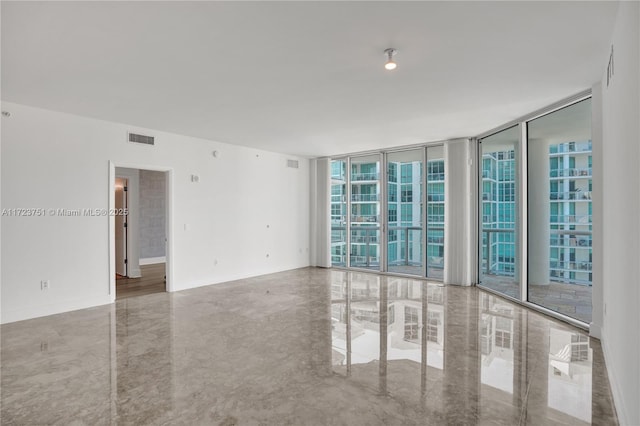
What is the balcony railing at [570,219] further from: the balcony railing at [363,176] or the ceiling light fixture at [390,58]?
the ceiling light fixture at [390,58]

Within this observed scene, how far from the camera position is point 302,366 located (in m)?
3.05

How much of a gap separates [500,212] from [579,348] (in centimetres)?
286

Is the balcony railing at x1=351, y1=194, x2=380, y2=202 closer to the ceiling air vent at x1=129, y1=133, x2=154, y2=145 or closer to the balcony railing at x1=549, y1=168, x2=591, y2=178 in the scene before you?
the balcony railing at x1=549, y1=168, x2=591, y2=178

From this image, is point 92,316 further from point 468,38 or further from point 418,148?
point 418,148

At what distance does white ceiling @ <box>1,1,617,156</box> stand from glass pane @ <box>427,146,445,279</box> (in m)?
1.87

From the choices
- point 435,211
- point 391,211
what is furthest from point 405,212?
point 435,211

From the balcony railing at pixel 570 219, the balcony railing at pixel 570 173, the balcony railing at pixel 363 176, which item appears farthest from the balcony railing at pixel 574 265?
the balcony railing at pixel 363 176

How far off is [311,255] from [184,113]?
16.7 feet

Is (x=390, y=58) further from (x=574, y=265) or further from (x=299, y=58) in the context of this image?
(x=574, y=265)

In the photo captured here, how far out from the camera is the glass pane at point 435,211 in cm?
683

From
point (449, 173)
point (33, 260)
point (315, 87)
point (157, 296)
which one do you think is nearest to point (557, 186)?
point (449, 173)

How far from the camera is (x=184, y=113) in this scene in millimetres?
4750

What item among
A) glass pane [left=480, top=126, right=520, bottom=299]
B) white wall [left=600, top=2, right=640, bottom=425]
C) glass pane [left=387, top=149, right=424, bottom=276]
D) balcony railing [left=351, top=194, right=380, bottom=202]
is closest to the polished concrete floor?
white wall [left=600, top=2, right=640, bottom=425]

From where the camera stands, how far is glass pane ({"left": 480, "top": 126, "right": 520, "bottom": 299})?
5.52 m
